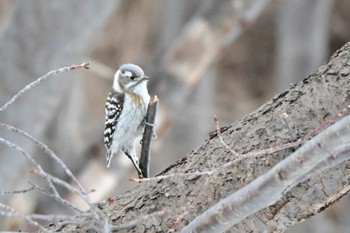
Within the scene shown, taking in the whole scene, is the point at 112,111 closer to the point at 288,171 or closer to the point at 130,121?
the point at 130,121

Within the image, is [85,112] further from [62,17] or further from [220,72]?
[62,17]

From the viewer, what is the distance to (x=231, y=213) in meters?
1.28

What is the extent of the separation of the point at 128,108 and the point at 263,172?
12.5 inches

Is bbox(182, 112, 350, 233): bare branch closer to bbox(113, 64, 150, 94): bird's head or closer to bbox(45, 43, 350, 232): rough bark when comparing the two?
bbox(45, 43, 350, 232): rough bark

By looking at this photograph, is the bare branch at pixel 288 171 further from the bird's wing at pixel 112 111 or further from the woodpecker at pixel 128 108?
the bird's wing at pixel 112 111

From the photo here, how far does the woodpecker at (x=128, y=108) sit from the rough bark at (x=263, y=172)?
92mm

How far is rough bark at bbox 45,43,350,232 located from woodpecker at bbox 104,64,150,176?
0.09m

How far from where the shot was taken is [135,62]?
5328mm

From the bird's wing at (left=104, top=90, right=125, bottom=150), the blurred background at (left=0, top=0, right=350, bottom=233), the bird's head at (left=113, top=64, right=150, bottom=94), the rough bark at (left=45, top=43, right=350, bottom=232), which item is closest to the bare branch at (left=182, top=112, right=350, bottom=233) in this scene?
the rough bark at (left=45, top=43, right=350, bottom=232)

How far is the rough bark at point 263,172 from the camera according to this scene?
1485 millimetres

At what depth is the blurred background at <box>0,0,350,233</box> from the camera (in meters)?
3.31

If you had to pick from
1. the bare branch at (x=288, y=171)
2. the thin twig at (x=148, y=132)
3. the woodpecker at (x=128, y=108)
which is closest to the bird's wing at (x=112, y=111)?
the woodpecker at (x=128, y=108)

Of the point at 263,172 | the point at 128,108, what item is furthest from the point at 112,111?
the point at 263,172

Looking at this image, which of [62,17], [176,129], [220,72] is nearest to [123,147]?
[62,17]
